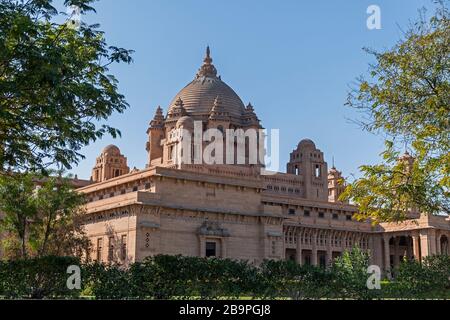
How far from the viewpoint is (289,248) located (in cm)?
7038

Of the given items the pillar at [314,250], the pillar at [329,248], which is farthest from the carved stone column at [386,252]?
the pillar at [314,250]

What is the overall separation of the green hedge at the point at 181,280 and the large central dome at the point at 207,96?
61.4m

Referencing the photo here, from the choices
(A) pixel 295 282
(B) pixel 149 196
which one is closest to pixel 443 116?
(A) pixel 295 282

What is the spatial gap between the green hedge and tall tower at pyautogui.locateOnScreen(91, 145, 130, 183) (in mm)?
61779

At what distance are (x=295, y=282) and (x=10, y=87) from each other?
526 inches

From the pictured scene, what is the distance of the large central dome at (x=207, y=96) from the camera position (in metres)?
85.0

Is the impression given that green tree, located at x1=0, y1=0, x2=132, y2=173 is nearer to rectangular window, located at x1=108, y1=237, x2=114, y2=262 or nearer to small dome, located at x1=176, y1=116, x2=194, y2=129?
rectangular window, located at x1=108, y1=237, x2=114, y2=262

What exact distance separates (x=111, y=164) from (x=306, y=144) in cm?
3049

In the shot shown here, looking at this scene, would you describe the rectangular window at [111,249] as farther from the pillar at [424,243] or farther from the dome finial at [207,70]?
the dome finial at [207,70]

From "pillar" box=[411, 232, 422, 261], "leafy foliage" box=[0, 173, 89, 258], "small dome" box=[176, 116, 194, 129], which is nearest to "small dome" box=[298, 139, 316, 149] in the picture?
"small dome" box=[176, 116, 194, 129]

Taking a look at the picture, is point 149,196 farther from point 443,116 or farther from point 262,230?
point 443,116

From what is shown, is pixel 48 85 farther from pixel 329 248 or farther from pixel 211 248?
pixel 329 248

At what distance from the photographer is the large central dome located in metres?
85.0

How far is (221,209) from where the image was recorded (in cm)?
5400
